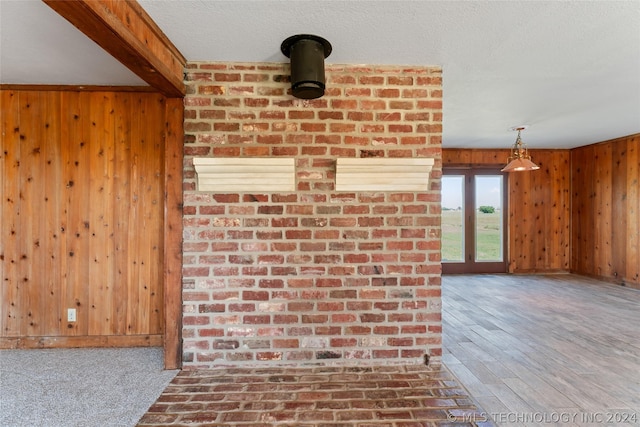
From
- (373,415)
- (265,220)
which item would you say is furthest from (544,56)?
(373,415)

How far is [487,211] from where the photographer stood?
18.3 feet

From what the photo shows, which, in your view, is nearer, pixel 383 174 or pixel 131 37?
pixel 131 37

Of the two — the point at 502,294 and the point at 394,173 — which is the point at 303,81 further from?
the point at 502,294

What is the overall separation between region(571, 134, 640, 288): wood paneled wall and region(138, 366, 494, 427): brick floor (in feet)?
15.3

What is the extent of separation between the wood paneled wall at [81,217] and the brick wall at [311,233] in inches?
28.3

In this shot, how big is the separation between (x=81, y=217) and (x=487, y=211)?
19.6ft

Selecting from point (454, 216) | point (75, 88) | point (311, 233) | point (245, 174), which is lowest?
point (311, 233)

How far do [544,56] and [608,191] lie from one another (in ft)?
14.1

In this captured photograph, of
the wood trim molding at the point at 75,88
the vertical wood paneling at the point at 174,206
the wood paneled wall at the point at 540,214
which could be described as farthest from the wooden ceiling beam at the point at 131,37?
the wood paneled wall at the point at 540,214

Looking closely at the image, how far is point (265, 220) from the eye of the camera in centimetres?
211

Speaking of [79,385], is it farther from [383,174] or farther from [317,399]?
[383,174]

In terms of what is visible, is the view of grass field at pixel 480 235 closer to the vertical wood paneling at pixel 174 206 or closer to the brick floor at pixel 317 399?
the brick floor at pixel 317 399

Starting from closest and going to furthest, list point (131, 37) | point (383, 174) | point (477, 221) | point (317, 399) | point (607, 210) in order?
point (131, 37)
point (317, 399)
point (383, 174)
point (607, 210)
point (477, 221)

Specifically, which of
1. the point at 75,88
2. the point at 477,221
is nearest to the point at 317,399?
the point at 75,88
